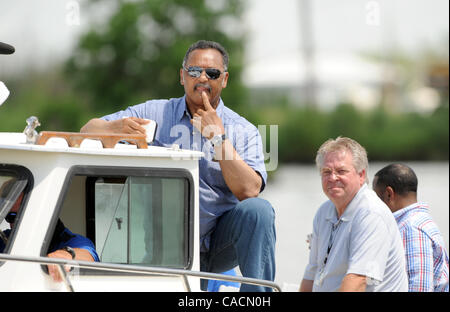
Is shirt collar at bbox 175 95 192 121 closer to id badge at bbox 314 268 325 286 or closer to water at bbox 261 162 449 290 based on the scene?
id badge at bbox 314 268 325 286

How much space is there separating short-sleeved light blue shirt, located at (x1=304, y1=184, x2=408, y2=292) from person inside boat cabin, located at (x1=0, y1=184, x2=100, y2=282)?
1.11 meters

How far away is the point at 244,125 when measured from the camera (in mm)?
4277

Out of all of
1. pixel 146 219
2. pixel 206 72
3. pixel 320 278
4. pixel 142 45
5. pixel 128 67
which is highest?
pixel 142 45

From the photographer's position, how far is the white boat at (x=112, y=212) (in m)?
3.21

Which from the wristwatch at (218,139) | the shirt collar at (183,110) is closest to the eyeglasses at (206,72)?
the shirt collar at (183,110)

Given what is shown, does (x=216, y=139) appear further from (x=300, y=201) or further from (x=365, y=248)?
(x=300, y=201)

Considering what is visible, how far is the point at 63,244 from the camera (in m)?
3.47

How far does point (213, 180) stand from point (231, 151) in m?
0.30

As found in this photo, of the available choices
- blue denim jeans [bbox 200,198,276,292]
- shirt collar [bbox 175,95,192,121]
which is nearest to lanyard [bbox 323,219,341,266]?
blue denim jeans [bbox 200,198,276,292]

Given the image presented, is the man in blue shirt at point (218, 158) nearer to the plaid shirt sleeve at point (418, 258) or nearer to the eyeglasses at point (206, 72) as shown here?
the eyeglasses at point (206, 72)

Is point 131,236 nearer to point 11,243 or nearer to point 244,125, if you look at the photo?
point 11,243

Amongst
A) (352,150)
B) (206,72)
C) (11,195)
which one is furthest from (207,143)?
(11,195)

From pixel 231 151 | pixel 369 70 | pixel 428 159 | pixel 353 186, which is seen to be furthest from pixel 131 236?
pixel 369 70

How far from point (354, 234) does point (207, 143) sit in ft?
3.07
